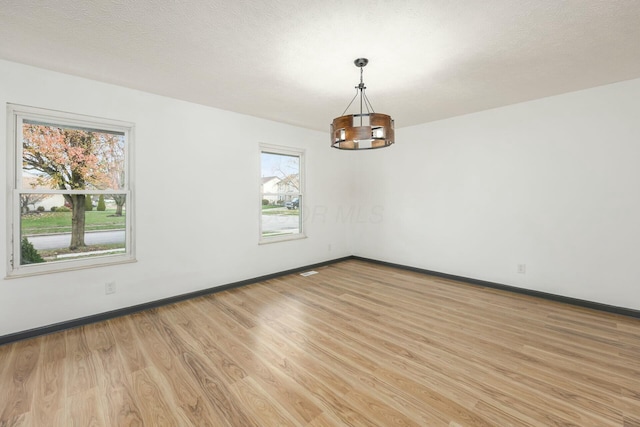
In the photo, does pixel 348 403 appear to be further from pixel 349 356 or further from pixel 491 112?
pixel 491 112

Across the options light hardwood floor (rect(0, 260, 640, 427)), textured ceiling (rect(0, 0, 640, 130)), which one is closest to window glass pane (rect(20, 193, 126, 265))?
light hardwood floor (rect(0, 260, 640, 427))

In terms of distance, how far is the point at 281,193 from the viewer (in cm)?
482

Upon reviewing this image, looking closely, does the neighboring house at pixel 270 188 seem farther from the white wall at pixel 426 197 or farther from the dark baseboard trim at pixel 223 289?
the dark baseboard trim at pixel 223 289

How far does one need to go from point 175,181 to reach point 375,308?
9.98 feet

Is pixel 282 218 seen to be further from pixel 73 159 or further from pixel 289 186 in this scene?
pixel 73 159

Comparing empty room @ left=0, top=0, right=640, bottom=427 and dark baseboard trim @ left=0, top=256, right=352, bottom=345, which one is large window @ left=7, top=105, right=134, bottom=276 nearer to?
empty room @ left=0, top=0, right=640, bottom=427

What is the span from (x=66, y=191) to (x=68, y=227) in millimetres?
399

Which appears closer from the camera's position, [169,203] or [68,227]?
[68,227]

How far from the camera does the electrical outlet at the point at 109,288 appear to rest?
3072 millimetres

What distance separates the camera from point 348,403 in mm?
1805

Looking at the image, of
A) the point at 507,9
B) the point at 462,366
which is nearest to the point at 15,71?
the point at 507,9

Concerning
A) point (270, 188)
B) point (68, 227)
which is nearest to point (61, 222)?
point (68, 227)

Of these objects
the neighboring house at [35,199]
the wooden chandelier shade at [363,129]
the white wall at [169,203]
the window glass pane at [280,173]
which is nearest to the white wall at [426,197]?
the white wall at [169,203]

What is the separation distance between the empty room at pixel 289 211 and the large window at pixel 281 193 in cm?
4
